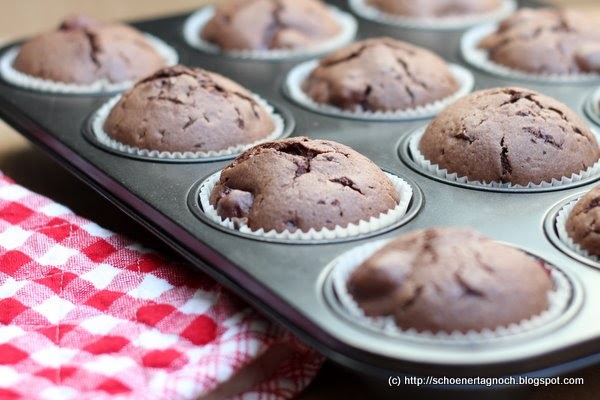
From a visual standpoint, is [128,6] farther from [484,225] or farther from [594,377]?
[594,377]

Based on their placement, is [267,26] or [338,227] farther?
[267,26]

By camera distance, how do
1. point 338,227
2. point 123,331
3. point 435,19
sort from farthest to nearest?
point 435,19
point 338,227
point 123,331

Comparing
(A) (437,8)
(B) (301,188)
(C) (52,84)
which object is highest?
(B) (301,188)

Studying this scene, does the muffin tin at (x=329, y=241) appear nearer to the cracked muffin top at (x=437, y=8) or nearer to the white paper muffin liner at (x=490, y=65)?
the white paper muffin liner at (x=490, y=65)

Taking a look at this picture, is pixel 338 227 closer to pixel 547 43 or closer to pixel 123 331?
pixel 123 331

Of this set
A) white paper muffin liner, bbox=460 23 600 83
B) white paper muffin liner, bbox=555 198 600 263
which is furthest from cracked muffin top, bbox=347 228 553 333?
white paper muffin liner, bbox=460 23 600 83

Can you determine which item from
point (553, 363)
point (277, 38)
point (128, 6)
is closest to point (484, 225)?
point (553, 363)

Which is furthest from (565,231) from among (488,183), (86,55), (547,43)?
(86,55)
